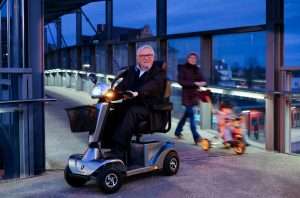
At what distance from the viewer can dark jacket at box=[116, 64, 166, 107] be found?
17.0 feet

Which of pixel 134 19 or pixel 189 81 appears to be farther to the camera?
pixel 134 19

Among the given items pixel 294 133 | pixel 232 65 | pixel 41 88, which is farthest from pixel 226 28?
pixel 41 88

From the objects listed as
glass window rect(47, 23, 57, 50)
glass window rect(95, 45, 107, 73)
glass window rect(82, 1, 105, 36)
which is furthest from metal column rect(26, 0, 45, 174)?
glass window rect(47, 23, 57, 50)

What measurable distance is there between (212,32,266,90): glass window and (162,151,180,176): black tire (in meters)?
2.30

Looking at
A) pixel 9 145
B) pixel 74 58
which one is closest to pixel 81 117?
pixel 9 145

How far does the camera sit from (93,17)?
1422cm

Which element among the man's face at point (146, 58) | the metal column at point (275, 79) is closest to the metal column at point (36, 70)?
the man's face at point (146, 58)

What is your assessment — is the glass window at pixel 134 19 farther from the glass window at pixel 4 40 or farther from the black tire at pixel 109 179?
the black tire at pixel 109 179

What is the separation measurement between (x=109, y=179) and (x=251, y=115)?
3.37 metres

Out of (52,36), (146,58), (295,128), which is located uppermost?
(52,36)

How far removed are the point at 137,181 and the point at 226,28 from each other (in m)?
3.70

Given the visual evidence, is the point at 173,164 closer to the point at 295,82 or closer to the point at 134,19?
the point at 295,82

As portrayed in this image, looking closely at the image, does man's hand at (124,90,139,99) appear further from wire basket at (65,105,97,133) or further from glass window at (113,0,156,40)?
glass window at (113,0,156,40)

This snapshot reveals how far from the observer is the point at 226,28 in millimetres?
8203
